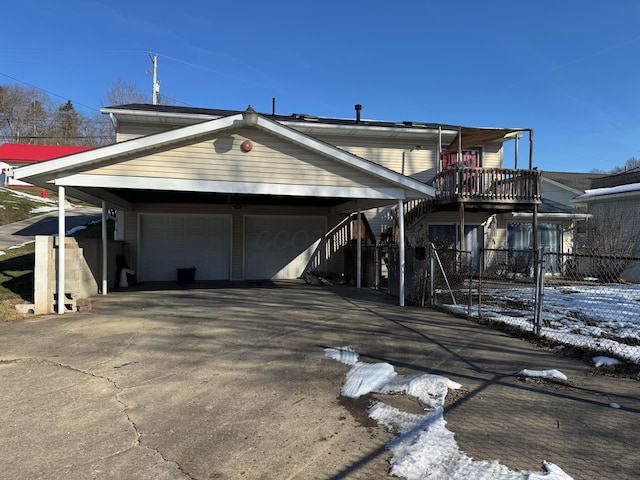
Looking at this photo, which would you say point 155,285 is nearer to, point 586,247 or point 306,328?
point 306,328

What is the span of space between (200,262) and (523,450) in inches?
510

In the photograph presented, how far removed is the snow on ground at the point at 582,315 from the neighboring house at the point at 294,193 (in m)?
2.77

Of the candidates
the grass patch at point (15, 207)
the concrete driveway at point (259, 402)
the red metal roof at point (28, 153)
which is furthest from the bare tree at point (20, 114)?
the concrete driveway at point (259, 402)

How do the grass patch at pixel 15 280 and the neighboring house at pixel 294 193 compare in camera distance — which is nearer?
the grass patch at pixel 15 280

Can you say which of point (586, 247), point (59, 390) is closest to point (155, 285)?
point (59, 390)

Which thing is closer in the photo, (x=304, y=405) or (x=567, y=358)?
(x=304, y=405)

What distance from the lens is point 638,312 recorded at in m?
9.35

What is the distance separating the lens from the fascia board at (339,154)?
9.23 meters

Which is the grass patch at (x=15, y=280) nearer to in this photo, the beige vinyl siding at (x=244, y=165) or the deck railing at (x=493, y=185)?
the beige vinyl siding at (x=244, y=165)

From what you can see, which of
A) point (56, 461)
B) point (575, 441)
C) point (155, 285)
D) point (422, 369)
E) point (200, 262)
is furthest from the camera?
point (200, 262)

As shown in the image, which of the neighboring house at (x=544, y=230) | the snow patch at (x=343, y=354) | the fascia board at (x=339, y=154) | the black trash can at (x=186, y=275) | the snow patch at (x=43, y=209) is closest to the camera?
the snow patch at (x=343, y=354)

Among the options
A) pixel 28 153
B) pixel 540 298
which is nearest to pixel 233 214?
pixel 540 298

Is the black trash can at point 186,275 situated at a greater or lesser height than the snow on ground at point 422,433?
greater

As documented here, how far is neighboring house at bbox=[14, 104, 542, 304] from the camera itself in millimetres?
9281
